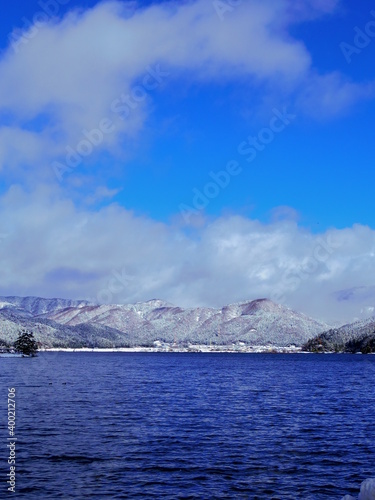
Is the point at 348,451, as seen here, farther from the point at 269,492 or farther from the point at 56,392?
the point at 56,392

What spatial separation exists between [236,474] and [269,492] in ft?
15.8

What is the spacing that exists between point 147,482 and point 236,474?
6.86 m

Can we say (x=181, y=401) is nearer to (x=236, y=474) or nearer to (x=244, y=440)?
(x=244, y=440)

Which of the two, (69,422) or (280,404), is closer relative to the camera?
(69,422)

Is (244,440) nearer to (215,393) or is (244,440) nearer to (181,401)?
(181,401)

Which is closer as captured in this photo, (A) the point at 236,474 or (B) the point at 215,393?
(A) the point at 236,474

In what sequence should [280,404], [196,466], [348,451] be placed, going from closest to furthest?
1. [196,466]
2. [348,451]
3. [280,404]

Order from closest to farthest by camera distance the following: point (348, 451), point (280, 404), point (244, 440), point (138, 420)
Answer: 1. point (348, 451)
2. point (244, 440)
3. point (138, 420)
4. point (280, 404)

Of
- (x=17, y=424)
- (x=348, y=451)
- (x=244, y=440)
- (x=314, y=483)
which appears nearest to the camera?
(x=314, y=483)

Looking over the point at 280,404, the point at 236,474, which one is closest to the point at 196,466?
the point at 236,474

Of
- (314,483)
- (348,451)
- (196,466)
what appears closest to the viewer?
(314,483)

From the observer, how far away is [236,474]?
39906mm

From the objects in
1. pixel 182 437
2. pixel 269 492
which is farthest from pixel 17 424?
pixel 269 492

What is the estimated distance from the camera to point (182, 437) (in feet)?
176
